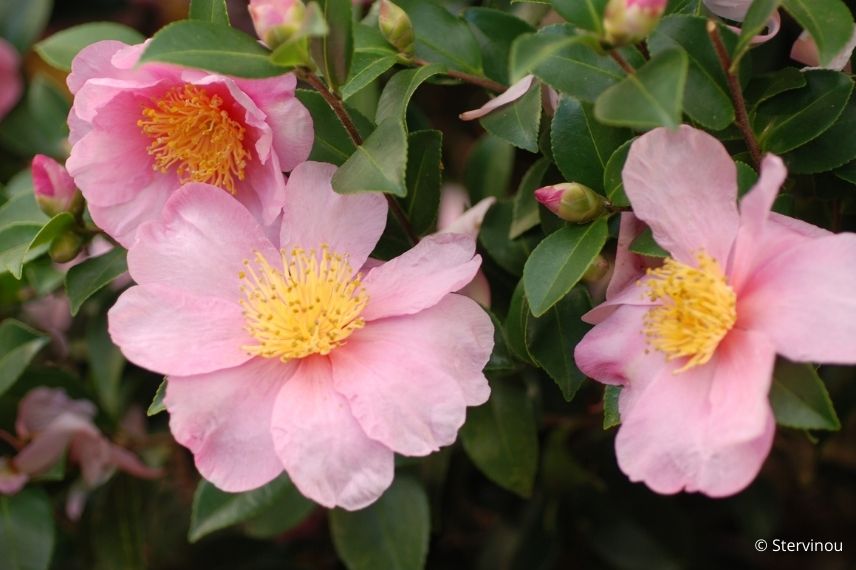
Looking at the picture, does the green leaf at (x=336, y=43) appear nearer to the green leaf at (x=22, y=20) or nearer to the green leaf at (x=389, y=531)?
the green leaf at (x=389, y=531)

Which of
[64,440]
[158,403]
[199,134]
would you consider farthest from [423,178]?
[64,440]

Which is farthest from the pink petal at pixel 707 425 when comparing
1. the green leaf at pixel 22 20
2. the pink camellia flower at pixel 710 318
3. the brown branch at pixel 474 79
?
the green leaf at pixel 22 20

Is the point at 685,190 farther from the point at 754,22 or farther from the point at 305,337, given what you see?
the point at 305,337

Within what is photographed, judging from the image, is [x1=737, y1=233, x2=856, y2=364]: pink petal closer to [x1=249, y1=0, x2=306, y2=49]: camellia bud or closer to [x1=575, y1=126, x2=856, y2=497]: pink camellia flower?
[x1=575, y1=126, x2=856, y2=497]: pink camellia flower

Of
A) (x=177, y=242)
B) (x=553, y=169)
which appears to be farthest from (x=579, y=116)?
(x=177, y=242)

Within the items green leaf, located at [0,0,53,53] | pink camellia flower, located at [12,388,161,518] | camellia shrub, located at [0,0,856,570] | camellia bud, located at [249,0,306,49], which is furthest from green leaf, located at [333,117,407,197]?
green leaf, located at [0,0,53,53]

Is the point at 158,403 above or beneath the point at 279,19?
beneath
